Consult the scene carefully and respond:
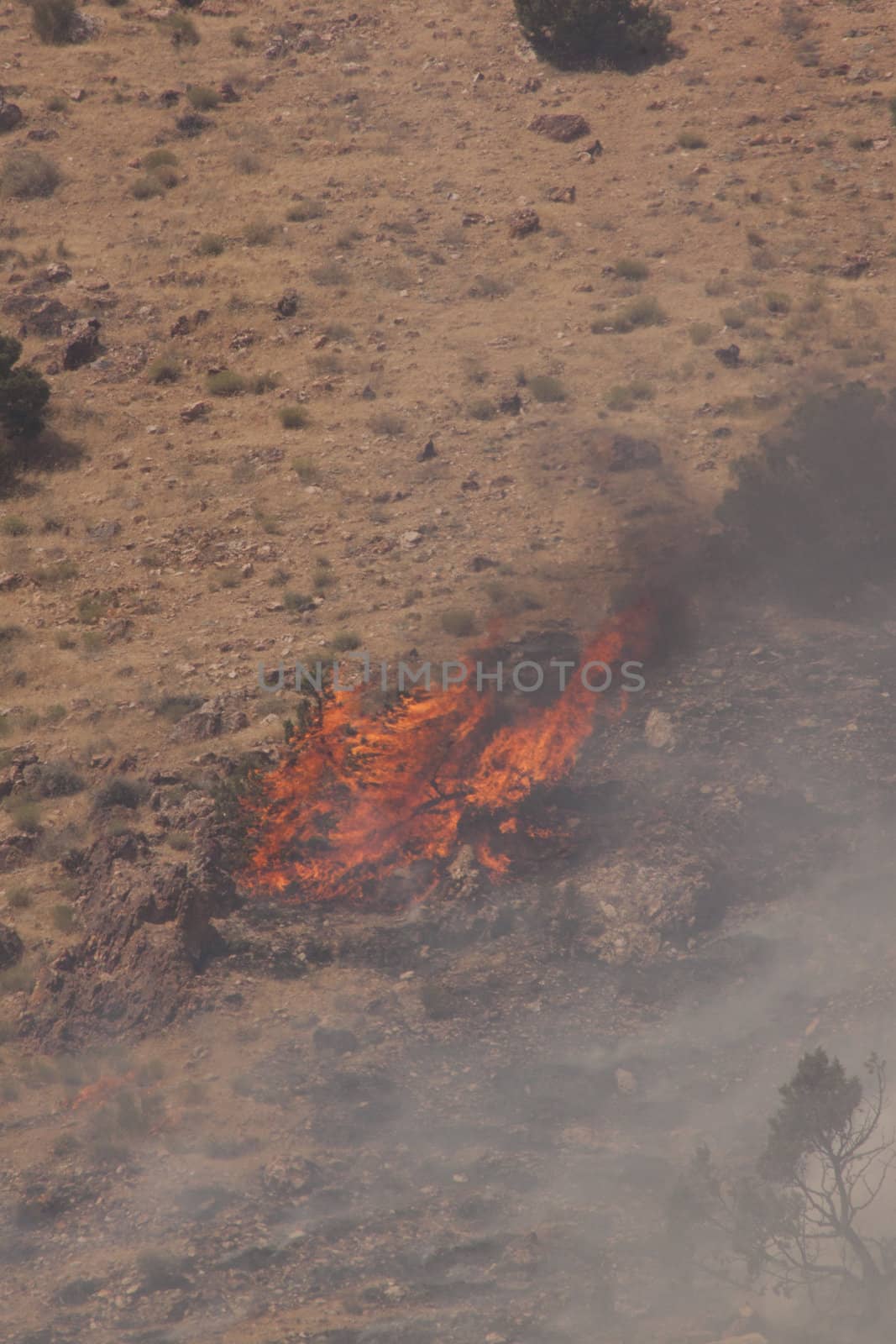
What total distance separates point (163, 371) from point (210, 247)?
13.9ft

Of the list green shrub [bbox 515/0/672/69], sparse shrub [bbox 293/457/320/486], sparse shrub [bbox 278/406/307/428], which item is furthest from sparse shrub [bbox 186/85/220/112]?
sparse shrub [bbox 293/457/320/486]

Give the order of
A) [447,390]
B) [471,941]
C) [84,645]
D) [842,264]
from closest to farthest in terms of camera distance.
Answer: [471,941]
[84,645]
[447,390]
[842,264]

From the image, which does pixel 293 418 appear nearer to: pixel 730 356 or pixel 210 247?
pixel 210 247

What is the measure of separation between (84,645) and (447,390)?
8.45 m

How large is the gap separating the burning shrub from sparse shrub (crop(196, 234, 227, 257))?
13.3 metres

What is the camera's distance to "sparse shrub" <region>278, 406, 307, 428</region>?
2480 centimetres

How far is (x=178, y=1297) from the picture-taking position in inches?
485

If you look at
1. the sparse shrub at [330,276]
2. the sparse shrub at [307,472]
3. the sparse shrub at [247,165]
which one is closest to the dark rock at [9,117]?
the sparse shrub at [247,165]

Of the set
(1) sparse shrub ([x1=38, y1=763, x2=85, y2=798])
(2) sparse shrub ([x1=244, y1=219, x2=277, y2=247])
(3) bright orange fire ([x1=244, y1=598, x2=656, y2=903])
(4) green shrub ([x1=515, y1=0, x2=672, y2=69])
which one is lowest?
(1) sparse shrub ([x1=38, y1=763, x2=85, y2=798])

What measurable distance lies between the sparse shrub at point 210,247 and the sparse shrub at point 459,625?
1337 cm

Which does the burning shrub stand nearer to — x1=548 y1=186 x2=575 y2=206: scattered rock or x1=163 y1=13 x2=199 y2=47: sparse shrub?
x1=548 y1=186 x2=575 y2=206: scattered rock

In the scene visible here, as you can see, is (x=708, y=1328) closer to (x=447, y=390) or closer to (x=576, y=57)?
(x=447, y=390)

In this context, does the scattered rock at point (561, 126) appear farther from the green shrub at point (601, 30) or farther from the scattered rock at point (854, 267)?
the scattered rock at point (854, 267)

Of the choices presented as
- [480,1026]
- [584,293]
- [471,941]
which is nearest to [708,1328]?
[480,1026]
